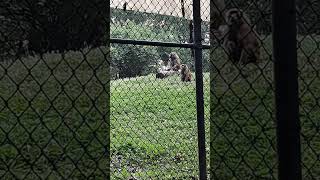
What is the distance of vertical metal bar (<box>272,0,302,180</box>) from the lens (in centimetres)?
113

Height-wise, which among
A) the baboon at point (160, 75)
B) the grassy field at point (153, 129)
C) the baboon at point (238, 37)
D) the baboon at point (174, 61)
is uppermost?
the baboon at point (238, 37)

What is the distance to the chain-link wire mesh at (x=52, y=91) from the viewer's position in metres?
3.29

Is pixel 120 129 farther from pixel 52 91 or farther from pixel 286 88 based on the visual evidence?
pixel 286 88

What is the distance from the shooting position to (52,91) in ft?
15.9

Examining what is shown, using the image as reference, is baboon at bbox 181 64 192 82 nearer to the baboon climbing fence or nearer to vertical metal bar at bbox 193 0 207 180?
the baboon climbing fence

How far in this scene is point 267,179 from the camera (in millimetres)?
3395

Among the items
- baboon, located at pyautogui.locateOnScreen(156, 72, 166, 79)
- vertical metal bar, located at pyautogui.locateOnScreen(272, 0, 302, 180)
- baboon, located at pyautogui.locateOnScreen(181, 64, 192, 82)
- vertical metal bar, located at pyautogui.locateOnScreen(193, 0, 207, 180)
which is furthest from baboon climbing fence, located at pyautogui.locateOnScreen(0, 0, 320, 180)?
vertical metal bar, located at pyautogui.locateOnScreen(272, 0, 302, 180)

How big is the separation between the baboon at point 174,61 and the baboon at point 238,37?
3552 mm

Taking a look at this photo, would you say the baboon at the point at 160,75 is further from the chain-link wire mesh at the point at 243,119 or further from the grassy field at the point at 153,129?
the chain-link wire mesh at the point at 243,119

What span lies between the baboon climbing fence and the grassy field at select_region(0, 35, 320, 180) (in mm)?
13

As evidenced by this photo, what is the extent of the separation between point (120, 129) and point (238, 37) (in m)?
2.30

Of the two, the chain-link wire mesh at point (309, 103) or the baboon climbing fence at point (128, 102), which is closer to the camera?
the baboon climbing fence at point (128, 102)

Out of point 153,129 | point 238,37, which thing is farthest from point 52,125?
point 238,37

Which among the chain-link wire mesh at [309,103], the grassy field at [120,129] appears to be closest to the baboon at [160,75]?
the grassy field at [120,129]
